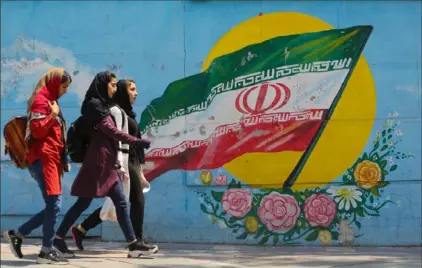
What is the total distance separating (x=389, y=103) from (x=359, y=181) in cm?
95

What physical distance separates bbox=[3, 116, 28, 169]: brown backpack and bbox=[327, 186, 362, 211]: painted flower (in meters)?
3.38

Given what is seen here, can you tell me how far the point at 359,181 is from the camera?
6.86 metres

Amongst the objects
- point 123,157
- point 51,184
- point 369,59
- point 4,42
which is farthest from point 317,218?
point 4,42

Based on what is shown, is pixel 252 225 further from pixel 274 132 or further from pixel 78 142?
pixel 78 142

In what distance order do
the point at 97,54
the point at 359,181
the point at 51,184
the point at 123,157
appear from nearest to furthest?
the point at 51,184
the point at 123,157
the point at 359,181
the point at 97,54

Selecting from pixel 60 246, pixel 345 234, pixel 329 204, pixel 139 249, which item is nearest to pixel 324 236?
pixel 345 234

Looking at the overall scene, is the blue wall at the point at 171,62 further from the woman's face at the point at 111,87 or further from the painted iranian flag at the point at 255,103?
the woman's face at the point at 111,87

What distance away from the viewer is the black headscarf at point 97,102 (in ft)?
18.3

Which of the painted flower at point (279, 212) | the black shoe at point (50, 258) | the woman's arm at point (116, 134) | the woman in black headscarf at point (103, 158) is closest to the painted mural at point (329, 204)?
the painted flower at point (279, 212)

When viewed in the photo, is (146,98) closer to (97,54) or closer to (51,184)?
(97,54)

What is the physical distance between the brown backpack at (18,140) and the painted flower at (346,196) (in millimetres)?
3375

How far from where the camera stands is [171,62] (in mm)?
7258

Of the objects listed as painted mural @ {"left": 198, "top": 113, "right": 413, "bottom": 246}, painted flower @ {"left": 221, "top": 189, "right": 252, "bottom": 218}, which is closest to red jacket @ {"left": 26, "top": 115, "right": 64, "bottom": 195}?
painted flower @ {"left": 221, "top": 189, "right": 252, "bottom": 218}

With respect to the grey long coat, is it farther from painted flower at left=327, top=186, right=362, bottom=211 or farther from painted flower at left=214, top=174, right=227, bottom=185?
painted flower at left=327, top=186, right=362, bottom=211
